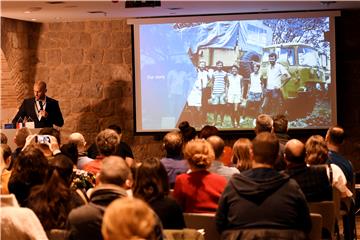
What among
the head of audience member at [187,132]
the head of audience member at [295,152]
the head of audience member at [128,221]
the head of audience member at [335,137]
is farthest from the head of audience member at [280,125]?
the head of audience member at [128,221]

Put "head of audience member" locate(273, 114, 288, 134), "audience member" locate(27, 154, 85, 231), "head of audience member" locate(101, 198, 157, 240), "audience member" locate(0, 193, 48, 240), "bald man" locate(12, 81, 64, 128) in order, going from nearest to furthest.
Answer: "head of audience member" locate(101, 198, 157, 240)
"audience member" locate(0, 193, 48, 240)
"audience member" locate(27, 154, 85, 231)
"head of audience member" locate(273, 114, 288, 134)
"bald man" locate(12, 81, 64, 128)

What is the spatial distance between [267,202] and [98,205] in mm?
934

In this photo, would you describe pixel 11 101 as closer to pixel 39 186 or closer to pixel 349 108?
pixel 349 108

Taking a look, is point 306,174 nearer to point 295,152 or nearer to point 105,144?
point 295,152

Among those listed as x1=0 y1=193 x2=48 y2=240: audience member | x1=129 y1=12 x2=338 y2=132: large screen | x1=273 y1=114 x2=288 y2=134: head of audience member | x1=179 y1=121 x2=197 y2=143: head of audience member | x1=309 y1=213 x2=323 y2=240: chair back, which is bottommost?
x1=309 y1=213 x2=323 y2=240: chair back

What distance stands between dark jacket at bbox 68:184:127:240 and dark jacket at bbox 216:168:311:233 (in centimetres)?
70

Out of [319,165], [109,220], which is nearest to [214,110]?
[319,165]

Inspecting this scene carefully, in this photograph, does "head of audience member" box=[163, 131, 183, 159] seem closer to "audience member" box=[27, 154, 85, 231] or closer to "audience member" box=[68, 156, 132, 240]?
"audience member" box=[27, 154, 85, 231]

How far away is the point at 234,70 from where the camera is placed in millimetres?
11078

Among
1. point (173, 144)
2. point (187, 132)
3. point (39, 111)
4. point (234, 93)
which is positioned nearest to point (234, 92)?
point (234, 93)

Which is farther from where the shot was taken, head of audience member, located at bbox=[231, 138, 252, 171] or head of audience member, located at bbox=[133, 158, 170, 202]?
head of audience member, located at bbox=[231, 138, 252, 171]

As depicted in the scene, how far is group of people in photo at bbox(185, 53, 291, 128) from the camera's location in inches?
433

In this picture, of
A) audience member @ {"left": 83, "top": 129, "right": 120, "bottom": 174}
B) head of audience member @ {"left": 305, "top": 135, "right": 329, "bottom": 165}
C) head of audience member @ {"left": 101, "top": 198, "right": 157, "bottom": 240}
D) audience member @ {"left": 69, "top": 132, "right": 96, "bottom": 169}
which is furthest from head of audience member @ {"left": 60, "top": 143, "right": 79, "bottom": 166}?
head of audience member @ {"left": 101, "top": 198, "right": 157, "bottom": 240}

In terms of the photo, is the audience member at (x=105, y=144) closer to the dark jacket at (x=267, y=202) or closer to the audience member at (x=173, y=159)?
the audience member at (x=173, y=159)
